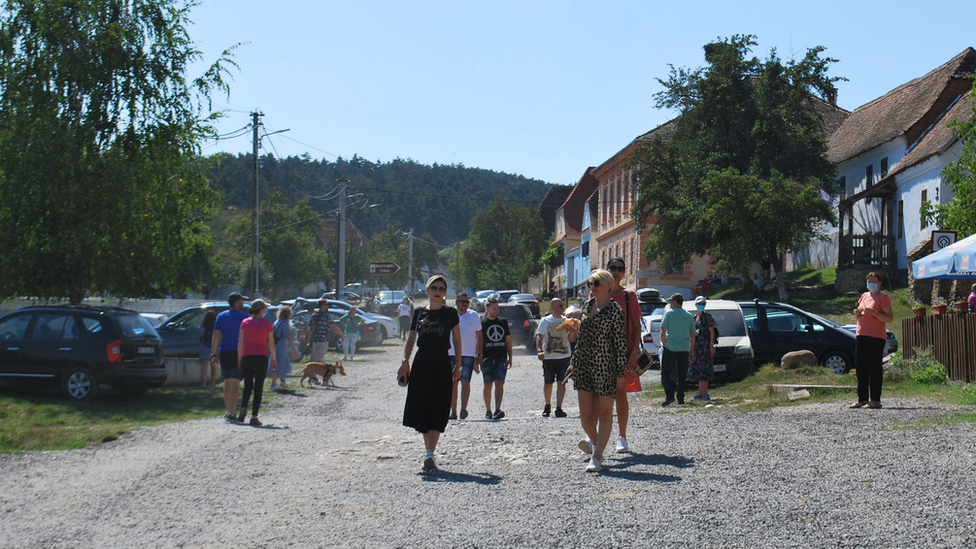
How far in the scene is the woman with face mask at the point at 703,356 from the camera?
14484mm

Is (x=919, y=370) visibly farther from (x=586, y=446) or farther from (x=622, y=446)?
(x=586, y=446)

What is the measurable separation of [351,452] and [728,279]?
1605 inches

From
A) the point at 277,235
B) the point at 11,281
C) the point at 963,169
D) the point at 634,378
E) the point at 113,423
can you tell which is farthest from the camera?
the point at 277,235

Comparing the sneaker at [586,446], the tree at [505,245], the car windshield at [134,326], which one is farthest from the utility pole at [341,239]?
the tree at [505,245]

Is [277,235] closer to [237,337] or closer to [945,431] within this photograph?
[237,337]

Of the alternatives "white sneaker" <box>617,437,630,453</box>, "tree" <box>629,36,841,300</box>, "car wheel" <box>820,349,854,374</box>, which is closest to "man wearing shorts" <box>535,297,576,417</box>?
"white sneaker" <box>617,437,630,453</box>

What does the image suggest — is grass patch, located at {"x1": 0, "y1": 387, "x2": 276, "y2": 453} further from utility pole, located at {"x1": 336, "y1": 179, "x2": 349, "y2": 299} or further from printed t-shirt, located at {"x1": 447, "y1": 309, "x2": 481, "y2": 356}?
utility pole, located at {"x1": 336, "y1": 179, "x2": 349, "y2": 299}

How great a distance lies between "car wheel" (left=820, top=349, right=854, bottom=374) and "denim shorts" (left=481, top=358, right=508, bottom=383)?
7.47m

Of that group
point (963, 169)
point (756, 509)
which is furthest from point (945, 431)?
point (963, 169)

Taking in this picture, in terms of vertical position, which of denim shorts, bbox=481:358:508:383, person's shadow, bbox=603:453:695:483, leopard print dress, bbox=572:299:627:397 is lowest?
person's shadow, bbox=603:453:695:483

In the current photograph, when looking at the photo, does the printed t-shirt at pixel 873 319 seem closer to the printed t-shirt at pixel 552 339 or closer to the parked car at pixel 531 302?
the printed t-shirt at pixel 552 339

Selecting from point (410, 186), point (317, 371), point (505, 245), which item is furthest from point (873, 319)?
point (410, 186)

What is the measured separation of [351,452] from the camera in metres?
→ 9.65

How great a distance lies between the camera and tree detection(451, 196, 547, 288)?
81.2 metres
